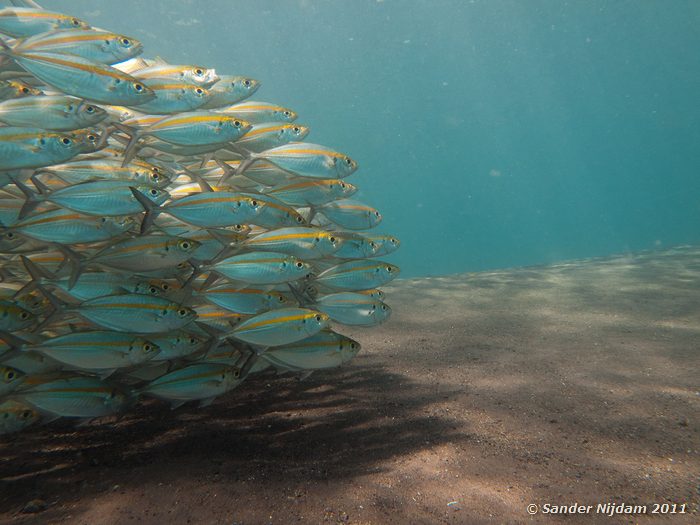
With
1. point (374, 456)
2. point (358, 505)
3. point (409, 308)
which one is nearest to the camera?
point (358, 505)

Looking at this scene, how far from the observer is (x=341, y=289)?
10.2 ft

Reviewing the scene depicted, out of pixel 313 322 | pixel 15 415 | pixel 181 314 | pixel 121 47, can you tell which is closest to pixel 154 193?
pixel 181 314

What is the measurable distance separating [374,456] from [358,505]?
0.48 m

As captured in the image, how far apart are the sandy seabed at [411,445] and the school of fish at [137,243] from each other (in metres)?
0.47

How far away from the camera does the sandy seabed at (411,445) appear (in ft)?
6.35

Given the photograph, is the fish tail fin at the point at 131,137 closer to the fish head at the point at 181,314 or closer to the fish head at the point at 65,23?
the fish head at the point at 65,23

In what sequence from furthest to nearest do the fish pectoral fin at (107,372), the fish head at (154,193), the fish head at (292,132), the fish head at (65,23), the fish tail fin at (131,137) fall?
the fish head at (292,132)
the fish head at (65,23)
the fish tail fin at (131,137)
the fish pectoral fin at (107,372)
the fish head at (154,193)

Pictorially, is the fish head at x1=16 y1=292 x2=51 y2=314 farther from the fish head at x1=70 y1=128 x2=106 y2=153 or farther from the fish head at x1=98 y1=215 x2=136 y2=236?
the fish head at x1=70 y1=128 x2=106 y2=153

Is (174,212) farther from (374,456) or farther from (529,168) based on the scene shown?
(529,168)

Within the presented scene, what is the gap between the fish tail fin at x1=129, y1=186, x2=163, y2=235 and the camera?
2.16 m

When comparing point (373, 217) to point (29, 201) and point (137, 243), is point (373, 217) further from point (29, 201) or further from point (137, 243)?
point (29, 201)

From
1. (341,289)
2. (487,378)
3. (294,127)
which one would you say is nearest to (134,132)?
(294,127)

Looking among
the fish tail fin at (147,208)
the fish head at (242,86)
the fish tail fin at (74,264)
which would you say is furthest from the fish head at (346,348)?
the fish head at (242,86)

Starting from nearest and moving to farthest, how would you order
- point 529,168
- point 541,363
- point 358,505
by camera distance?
point 358,505, point 541,363, point 529,168
